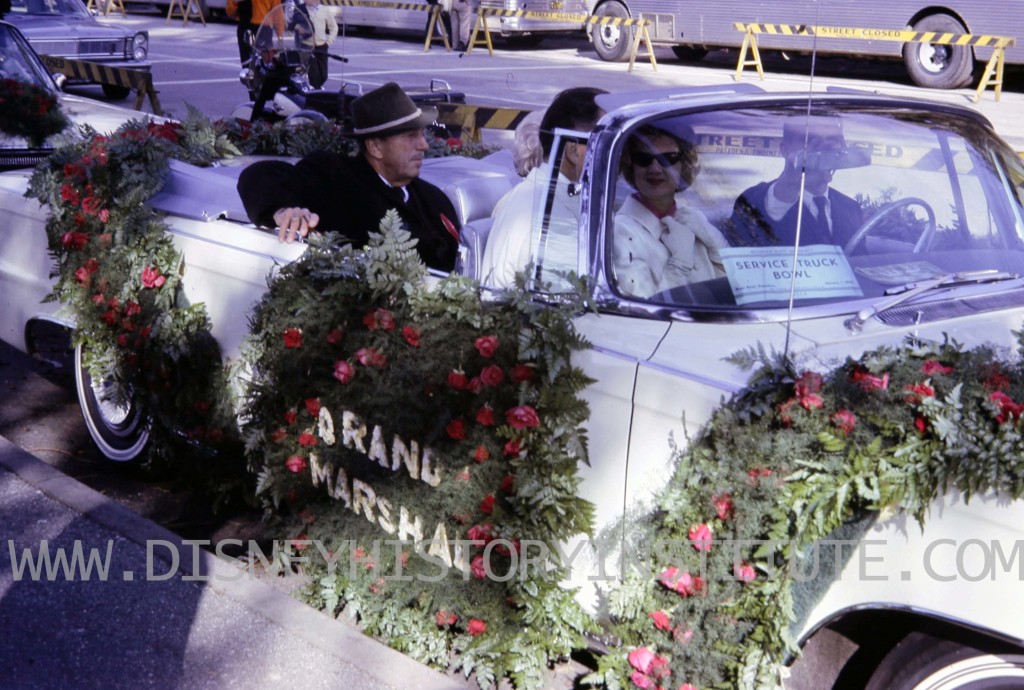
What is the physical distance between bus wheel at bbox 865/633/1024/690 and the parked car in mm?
13450

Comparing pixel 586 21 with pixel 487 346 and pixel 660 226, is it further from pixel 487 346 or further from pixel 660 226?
pixel 487 346

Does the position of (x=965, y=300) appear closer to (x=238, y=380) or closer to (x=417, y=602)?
(x=417, y=602)

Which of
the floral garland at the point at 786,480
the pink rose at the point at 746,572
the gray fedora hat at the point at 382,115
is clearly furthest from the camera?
the gray fedora hat at the point at 382,115

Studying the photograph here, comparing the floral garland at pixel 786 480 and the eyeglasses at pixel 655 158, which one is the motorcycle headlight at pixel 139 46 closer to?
the eyeglasses at pixel 655 158

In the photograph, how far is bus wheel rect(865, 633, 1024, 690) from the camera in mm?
2629

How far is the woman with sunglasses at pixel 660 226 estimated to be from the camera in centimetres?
342

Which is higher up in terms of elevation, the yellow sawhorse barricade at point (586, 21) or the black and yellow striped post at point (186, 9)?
the yellow sawhorse barricade at point (586, 21)

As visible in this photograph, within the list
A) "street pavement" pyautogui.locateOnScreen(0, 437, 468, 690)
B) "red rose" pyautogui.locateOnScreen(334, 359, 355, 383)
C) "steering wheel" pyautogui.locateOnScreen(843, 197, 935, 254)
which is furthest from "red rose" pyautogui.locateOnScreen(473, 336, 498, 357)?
"steering wheel" pyautogui.locateOnScreen(843, 197, 935, 254)

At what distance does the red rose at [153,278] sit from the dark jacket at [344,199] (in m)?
0.53

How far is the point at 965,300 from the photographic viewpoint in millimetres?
3373

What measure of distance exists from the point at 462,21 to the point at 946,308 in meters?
19.7

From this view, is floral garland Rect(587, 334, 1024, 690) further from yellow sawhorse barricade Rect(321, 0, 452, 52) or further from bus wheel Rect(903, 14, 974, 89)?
yellow sawhorse barricade Rect(321, 0, 452, 52)

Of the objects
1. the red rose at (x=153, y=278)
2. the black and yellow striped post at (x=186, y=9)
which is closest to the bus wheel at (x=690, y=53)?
the black and yellow striped post at (x=186, y=9)

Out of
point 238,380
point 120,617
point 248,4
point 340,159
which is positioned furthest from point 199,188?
point 248,4
